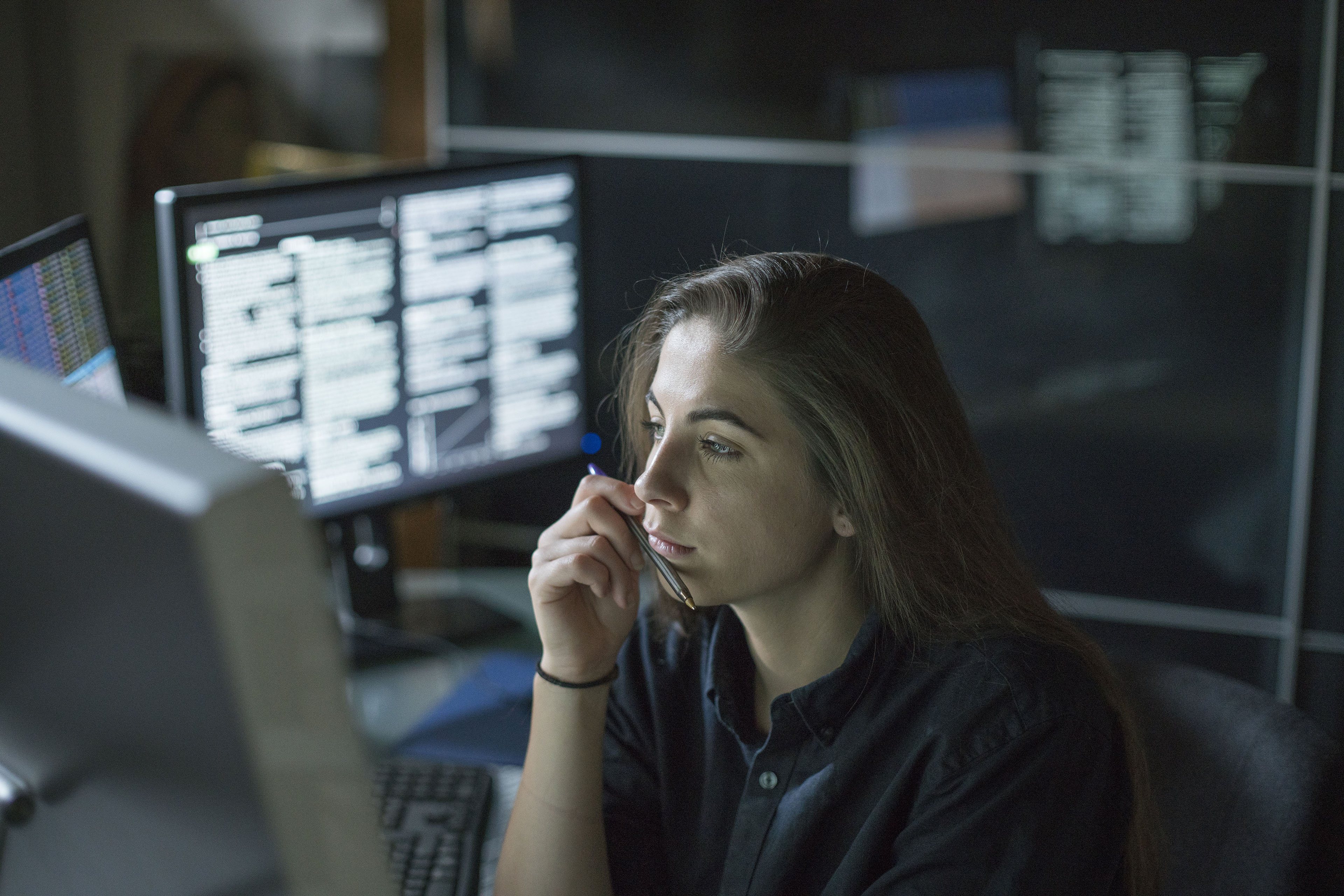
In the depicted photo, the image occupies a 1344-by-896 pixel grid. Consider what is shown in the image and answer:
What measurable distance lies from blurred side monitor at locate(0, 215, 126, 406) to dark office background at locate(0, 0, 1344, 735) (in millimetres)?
319

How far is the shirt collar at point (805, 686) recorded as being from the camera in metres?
1.02

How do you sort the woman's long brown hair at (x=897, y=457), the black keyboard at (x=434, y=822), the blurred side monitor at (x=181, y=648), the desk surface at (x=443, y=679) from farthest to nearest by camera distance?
1. the desk surface at (x=443, y=679)
2. the black keyboard at (x=434, y=822)
3. the woman's long brown hair at (x=897, y=457)
4. the blurred side monitor at (x=181, y=648)

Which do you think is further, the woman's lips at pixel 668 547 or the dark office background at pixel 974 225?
the dark office background at pixel 974 225

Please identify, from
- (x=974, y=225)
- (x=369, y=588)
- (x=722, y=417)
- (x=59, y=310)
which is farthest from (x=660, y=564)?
(x=974, y=225)

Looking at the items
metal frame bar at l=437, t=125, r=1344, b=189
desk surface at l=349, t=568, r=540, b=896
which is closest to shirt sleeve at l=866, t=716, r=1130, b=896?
desk surface at l=349, t=568, r=540, b=896

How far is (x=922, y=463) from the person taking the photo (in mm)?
1009

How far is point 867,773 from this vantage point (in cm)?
101

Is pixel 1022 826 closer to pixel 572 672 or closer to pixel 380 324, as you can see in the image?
pixel 572 672

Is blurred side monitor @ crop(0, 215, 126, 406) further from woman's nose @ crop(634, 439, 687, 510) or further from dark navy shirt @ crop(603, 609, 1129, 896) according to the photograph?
dark navy shirt @ crop(603, 609, 1129, 896)

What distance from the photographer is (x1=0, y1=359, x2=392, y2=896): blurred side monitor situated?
1.02 ft

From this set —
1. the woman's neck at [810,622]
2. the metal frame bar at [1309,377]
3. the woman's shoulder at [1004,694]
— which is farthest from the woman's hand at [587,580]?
the metal frame bar at [1309,377]

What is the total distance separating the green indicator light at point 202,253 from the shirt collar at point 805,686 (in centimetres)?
74

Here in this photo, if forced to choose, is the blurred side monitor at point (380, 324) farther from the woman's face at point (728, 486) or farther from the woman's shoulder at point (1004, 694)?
the woman's shoulder at point (1004, 694)

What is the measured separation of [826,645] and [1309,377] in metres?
1.11
